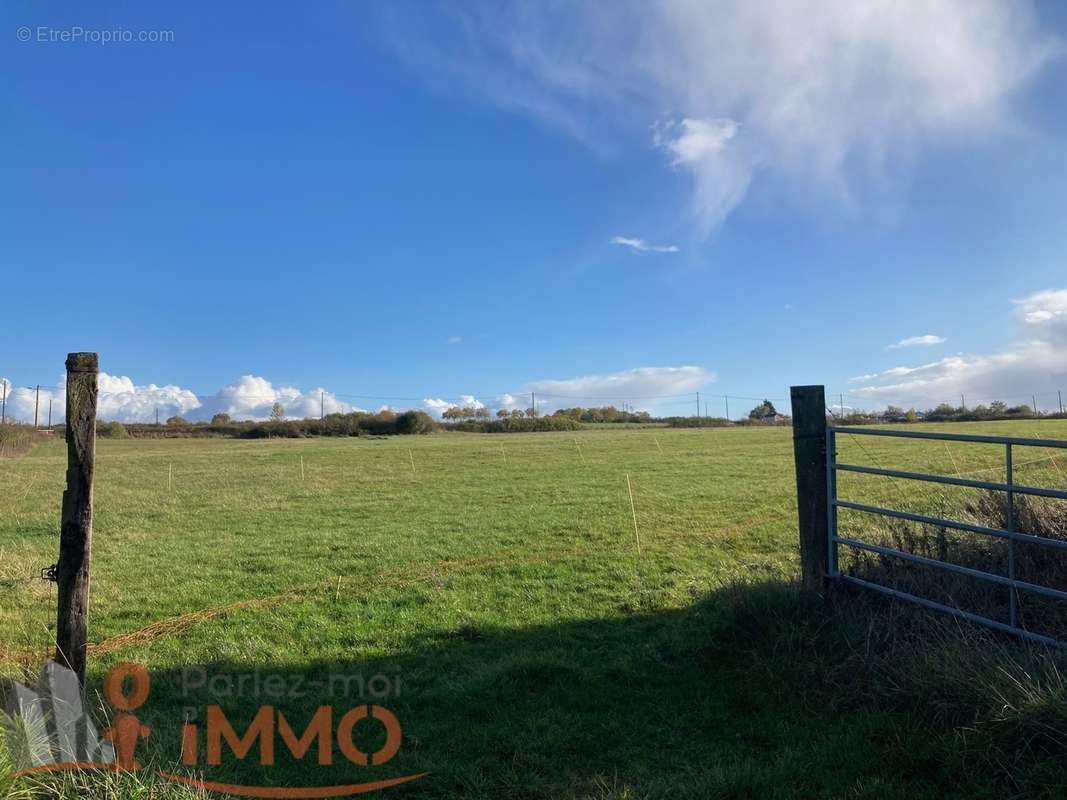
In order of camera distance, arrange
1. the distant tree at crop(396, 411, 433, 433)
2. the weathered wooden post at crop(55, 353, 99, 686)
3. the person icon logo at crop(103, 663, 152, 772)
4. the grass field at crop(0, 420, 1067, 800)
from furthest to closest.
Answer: the distant tree at crop(396, 411, 433, 433), the weathered wooden post at crop(55, 353, 99, 686), the person icon logo at crop(103, 663, 152, 772), the grass field at crop(0, 420, 1067, 800)

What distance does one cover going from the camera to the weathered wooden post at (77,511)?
15.8ft

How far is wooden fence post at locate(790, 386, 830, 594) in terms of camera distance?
632 centimetres

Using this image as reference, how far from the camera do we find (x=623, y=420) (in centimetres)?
11275

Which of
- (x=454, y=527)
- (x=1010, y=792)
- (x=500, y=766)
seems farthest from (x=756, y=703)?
(x=454, y=527)

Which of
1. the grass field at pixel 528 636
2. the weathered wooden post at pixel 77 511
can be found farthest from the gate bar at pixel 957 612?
the weathered wooden post at pixel 77 511

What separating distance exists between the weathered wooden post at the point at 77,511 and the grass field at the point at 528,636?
85cm

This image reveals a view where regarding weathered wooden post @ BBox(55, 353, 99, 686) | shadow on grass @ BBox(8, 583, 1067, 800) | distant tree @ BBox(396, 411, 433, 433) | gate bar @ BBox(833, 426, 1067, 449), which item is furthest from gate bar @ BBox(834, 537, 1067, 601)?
distant tree @ BBox(396, 411, 433, 433)

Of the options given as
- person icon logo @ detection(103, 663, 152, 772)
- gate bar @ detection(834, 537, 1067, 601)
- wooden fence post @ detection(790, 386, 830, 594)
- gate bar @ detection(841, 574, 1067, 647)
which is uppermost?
wooden fence post @ detection(790, 386, 830, 594)

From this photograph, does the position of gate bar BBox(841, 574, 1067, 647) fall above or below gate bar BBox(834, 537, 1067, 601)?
below

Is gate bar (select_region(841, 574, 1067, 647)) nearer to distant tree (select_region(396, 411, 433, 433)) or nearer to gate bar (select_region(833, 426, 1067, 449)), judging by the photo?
gate bar (select_region(833, 426, 1067, 449))

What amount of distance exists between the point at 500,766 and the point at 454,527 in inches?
428

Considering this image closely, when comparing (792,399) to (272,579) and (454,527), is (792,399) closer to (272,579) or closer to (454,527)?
(272,579)

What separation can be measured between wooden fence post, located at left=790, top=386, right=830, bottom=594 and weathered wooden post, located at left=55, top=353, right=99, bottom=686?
20.0 ft

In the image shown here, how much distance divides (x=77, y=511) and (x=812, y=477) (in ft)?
21.0
